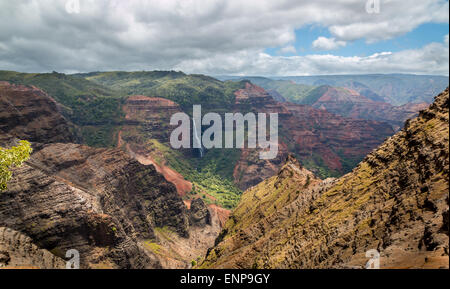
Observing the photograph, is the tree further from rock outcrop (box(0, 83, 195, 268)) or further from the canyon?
rock outcrop (box(0, 83, 195, 268))

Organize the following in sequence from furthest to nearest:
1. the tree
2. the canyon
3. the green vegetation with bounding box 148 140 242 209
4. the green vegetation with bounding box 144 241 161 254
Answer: the green vegetation with bounding box 148 140 242 209 < the green vegetation with bounding box 144 241 161 254 < the canyon < the tree

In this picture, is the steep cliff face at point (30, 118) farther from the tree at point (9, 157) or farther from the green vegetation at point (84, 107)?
the green vegetation at point (84, 107)

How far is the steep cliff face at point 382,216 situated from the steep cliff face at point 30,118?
59837mm

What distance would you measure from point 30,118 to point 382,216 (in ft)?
270

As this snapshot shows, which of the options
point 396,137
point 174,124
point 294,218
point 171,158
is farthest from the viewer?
point 174,124

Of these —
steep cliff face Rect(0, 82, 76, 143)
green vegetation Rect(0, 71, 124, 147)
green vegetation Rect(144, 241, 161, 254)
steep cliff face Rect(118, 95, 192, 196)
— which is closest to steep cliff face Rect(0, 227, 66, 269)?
green vegetation Rect(144, 241, 161, 254)

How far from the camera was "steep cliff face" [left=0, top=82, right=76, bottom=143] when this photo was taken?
65062 mm

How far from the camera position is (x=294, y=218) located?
3628cm

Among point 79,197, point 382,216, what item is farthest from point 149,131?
point 382,216

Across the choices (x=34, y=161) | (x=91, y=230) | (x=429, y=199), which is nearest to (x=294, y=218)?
(x=429, y=199)

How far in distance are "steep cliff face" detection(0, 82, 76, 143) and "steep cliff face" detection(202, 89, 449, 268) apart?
59837 mm

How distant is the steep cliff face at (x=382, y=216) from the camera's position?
17234 millimetres
